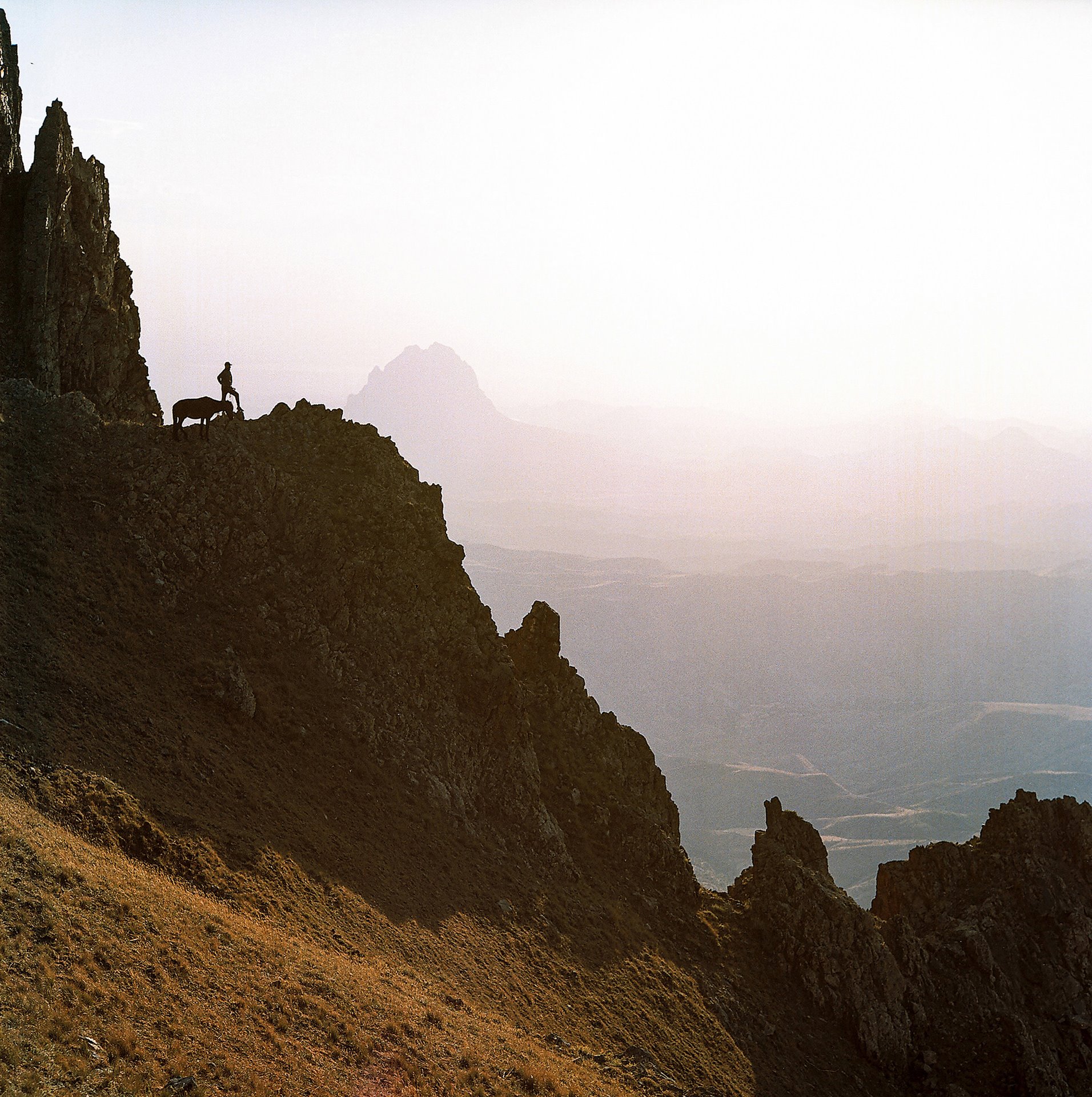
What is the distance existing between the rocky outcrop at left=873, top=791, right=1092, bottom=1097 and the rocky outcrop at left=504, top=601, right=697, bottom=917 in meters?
14.0

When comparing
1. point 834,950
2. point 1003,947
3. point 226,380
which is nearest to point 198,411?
point 226,380

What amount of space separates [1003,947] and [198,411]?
176ft

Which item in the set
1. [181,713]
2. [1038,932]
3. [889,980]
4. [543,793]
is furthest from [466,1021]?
[1038,932]

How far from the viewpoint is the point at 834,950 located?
52156mm

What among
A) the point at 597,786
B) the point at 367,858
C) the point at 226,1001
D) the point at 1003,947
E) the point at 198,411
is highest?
the point at 198,411

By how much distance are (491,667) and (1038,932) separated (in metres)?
35.7

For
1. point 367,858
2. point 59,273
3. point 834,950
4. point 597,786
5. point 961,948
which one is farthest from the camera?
point 597,786

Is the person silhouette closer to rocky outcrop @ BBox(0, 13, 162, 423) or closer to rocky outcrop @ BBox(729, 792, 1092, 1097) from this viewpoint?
rocky outcrop @ BBox(0, 13, 162, 423)

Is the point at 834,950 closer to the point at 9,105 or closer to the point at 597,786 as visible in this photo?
the point at 597,786

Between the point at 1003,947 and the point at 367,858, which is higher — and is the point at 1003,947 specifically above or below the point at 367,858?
below

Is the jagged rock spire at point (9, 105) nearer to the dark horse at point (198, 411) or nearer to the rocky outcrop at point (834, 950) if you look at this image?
the dark horse at point (198, 411)

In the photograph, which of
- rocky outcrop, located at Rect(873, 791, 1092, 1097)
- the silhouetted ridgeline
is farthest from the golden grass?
rocky outcrop, located at Rect(873, 791, 1092, 1097)

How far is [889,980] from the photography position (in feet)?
169

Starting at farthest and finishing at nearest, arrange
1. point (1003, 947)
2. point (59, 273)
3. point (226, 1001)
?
point (59, 273) → point (1003, 947) → point (226, 1001)
